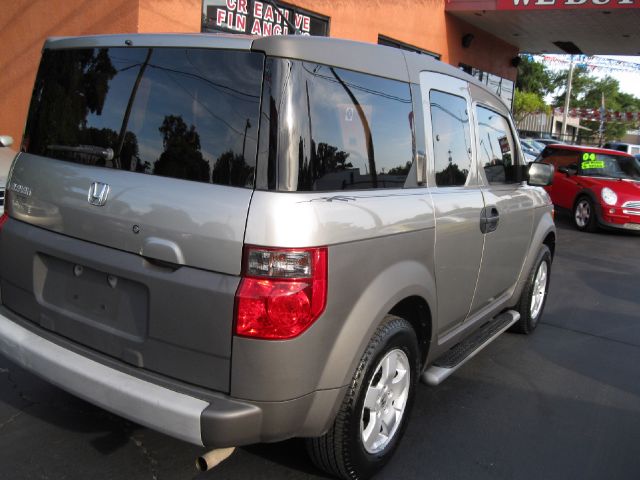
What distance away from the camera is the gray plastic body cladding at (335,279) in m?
2.23

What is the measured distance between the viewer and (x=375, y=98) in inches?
110

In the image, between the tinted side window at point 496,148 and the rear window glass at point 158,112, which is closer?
the rear window glass at point 158,112

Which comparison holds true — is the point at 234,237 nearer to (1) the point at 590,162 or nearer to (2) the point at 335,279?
(2) the point at 335,279

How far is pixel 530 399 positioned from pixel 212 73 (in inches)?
116

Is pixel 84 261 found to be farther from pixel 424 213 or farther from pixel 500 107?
pixel 500 107

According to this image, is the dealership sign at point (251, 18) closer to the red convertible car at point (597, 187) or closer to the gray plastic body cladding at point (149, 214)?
the red convertible car at point (597, 187)

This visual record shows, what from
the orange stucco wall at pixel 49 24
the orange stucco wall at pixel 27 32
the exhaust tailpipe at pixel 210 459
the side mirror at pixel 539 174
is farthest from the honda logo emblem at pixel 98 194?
the orange stucco wall at pixel 27 32

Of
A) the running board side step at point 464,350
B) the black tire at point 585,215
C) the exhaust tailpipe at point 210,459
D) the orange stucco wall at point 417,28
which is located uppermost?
the orange stucco wall at point 417,28

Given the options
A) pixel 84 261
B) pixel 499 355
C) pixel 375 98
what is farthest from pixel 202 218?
pixel 499 355

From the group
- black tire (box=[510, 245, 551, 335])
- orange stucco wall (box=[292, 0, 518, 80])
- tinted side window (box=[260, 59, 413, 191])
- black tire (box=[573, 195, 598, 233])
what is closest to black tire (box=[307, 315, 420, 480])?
tinted side window (box=[260, 59, 413, 191])

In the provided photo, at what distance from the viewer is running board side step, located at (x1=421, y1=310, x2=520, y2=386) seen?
10.8 ft

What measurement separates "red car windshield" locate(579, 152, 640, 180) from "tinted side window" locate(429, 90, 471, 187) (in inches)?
368

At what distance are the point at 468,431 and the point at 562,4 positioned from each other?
1251 centimetres

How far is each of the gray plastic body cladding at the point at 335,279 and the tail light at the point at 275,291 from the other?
40 millimetres
